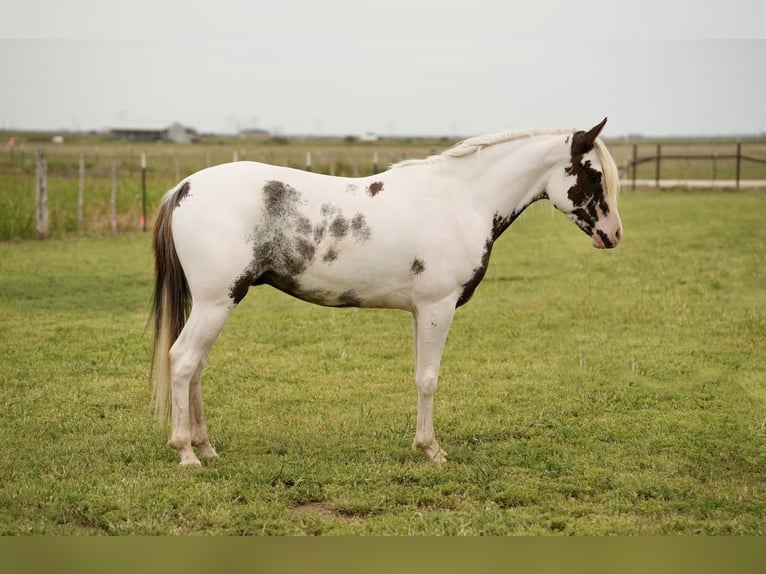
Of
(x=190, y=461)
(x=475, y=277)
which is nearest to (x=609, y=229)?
(x=475, y=277)

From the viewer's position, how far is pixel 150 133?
92625 millimetres

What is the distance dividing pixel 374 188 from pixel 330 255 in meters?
0.55

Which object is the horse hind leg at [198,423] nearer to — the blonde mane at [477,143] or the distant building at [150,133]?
the blonde mane at [477,143]

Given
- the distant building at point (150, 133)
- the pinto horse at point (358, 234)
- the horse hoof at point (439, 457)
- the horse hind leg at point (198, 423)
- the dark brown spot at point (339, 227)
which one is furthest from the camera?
the distant building at point (150, 133)

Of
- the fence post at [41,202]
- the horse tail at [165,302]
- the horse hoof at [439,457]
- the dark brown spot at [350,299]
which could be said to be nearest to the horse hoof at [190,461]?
the horse tail at [165,302]

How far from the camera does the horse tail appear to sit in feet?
17.6

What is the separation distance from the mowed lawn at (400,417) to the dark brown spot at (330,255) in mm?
1299

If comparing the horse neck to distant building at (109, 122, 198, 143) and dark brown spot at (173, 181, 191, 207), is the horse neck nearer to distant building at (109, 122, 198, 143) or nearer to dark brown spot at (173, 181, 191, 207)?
dark brown spot at (173, 181, 191, 207)

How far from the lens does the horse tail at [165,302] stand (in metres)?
5.36

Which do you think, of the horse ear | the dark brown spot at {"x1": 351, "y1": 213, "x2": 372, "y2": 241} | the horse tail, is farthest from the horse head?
the horse tail

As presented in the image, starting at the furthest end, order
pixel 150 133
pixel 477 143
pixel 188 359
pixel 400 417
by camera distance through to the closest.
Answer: pixel 150 133 < pixel 400 417 < pixel 477 143 < pixel 188 359

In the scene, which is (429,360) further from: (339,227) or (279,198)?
(279,198)

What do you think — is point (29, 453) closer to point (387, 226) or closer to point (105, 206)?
point (387, 226)

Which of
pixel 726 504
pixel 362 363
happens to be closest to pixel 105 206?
pixel 362 363
